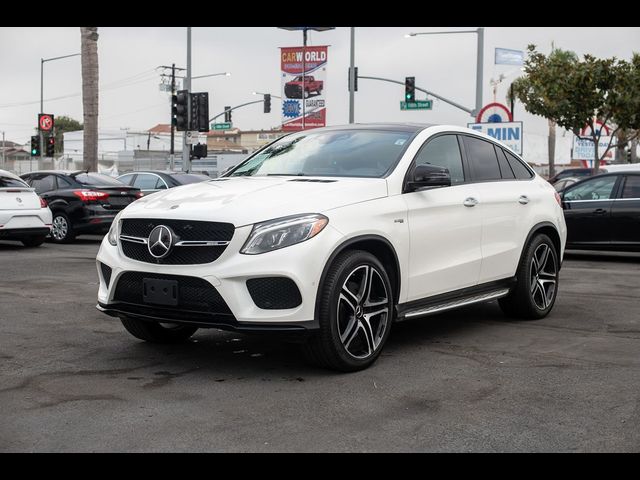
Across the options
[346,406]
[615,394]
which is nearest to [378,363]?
[346,406]

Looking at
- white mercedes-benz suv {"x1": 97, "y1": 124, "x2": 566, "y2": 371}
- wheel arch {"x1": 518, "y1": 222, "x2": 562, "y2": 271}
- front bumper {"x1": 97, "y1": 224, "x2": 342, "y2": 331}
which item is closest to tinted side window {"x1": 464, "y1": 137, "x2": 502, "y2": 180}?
white mercedes-benz suv {"x1": 97, "y1": 124, "x2": 566, "y2": 371}

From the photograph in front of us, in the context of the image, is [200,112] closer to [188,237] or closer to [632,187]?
[632,187]

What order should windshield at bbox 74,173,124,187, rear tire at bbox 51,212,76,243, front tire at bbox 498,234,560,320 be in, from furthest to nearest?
windshield at bbox 74,173,124,187, rear tire at bbox 51,212,76,243, front tire at bbox 498,234,560,320

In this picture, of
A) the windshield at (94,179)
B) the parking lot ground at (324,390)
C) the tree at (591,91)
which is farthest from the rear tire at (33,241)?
the tree at (591,91)

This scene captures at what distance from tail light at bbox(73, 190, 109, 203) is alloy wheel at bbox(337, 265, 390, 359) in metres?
11.6

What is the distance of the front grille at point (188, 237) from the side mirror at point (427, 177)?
1552 mm

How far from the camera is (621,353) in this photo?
6406mm

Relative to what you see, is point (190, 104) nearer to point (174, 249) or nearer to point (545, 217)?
point (545, 217)

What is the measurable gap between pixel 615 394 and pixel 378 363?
157 cm

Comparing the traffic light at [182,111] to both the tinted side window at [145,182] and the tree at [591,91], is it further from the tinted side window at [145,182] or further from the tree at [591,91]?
the tree at [591,91]

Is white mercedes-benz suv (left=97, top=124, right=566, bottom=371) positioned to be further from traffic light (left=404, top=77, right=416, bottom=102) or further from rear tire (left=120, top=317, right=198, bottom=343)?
traffic light (left=404, top=77, right=416, bottom=102)

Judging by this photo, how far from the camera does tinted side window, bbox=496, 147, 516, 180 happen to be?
25.1ft

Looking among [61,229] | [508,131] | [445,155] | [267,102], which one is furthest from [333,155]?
[267,102]

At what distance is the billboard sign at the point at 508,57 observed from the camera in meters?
29.9
